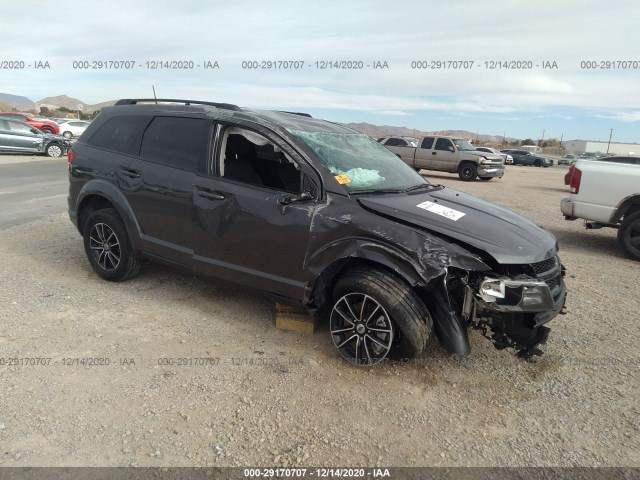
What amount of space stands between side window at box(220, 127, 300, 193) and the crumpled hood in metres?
0.83

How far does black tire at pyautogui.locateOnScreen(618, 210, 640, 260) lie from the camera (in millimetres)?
6898

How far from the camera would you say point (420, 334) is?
10.6 feet

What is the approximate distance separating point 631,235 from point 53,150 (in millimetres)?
21711

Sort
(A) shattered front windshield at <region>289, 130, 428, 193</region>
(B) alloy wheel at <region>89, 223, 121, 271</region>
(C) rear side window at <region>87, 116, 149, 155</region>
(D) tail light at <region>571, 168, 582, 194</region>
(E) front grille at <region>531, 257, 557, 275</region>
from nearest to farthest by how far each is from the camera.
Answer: (E) front grille at <region>531, 257, 557, 275</region> < (A) shattered front windshield at <region>289, 130, 428, 193</region> < (C) rear side window at <region>87, 116, 149, 155</region> < (B) alloy wheel at <region>89, 223, 121, 271</region> < (D) tail light at <region>571, 168, 582, 194</region>

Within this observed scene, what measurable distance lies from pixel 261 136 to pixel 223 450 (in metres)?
2.43

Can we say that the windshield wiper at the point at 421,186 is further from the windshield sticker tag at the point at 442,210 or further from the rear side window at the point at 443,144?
the rear side window at the point at 443,144

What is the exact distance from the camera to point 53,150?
67.8ft

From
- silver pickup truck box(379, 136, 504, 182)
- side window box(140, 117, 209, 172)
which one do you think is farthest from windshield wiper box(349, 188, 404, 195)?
silver pickup truck box(379, 136, 504, 182)

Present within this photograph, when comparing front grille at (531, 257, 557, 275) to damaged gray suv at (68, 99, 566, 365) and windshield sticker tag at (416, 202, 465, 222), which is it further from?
windshield sticker tag at (416, 202, 465, 222)

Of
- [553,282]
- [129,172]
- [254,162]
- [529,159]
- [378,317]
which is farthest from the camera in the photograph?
[529,159]

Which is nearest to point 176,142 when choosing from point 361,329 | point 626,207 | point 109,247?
point 109,247

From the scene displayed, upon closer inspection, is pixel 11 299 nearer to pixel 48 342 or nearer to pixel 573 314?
pixel 48 342

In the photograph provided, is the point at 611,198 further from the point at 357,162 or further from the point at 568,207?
the point at 357,162

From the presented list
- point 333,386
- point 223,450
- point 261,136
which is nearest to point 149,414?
point 223,450
